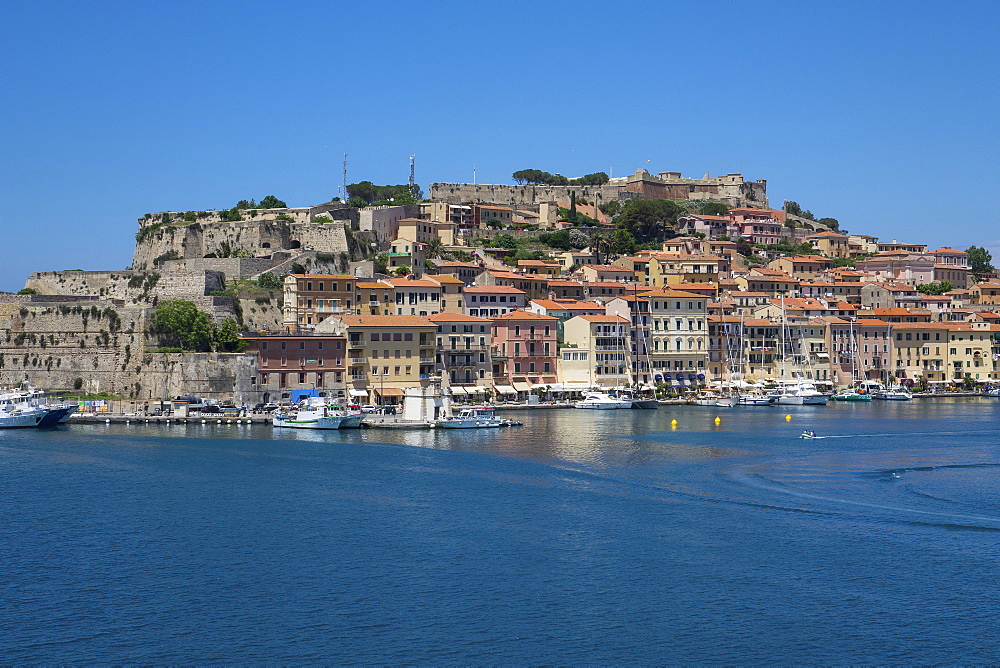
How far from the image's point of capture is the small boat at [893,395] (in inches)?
2566

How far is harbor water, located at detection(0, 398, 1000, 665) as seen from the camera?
18.1 meters

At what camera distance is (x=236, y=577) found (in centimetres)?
2167

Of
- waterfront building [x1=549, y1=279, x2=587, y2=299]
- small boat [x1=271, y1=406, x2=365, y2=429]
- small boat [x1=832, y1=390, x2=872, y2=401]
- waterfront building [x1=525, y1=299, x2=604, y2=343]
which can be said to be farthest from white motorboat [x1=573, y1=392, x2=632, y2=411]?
small boat [x1=832, y1=390, x2=872, y2=401]

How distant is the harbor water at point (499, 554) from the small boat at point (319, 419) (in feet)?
20.1

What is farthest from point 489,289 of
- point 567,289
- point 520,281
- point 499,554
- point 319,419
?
point 499,554

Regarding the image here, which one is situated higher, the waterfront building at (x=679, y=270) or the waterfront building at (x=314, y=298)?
the waterfront building at (x=679, y=270)

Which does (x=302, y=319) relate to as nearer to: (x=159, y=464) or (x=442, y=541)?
(x=159, y=464)

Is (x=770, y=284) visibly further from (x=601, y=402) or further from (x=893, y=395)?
(x=601, y=402)

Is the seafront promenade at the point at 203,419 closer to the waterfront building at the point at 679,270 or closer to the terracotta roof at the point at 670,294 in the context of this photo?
the terracotta roof at the point at 670,294

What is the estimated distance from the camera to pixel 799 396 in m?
60.8

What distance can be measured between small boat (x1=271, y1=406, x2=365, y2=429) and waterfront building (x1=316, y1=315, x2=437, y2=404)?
4996 millimetres

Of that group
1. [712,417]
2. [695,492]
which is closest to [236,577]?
[695,492]

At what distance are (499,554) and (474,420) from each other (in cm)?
2342

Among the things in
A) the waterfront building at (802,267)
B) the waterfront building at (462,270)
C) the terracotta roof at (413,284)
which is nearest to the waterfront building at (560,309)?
the waterfront building at (462,270)
